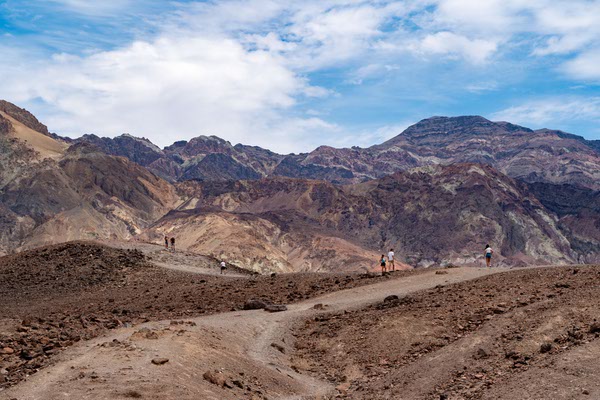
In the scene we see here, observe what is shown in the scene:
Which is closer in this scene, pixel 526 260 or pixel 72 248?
pixel 72 248

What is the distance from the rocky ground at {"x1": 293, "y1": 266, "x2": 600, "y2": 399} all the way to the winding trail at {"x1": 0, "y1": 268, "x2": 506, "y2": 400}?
37.9 inches

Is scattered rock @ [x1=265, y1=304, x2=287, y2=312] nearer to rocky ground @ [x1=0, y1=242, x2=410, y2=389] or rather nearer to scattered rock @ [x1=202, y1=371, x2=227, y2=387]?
rocky ground @ [x1=0, y1=242, x2=410, y2=389]

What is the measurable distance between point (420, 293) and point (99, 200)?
539ft

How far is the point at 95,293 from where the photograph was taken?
3409 cm

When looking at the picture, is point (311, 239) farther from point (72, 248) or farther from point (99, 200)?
point (72, 248)

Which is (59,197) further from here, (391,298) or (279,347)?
(279,347)

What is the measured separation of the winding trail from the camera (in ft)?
43.3

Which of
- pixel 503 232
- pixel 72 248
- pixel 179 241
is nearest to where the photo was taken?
pixel 72 248

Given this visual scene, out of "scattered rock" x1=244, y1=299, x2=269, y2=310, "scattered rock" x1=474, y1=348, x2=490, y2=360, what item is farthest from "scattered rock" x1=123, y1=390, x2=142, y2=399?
"scattered rock" x1=244, y1=299, x2=269, y2=310

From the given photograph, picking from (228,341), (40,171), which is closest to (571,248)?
(40,171)

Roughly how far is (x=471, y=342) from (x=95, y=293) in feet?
73.4

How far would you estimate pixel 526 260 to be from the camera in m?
162

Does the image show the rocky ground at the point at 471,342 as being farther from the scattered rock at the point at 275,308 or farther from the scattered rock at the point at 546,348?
the scattered rock at the point at 275,308

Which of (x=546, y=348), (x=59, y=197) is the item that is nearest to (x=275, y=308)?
(x=546, y=348)
